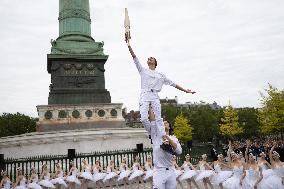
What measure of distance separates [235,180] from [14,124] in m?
67.7

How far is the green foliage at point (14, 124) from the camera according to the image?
67312 millimetres

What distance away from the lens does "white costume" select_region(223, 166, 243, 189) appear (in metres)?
9.56

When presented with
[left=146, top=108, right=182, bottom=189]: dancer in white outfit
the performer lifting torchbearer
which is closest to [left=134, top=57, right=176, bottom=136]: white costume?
the performer lifting torchbearer

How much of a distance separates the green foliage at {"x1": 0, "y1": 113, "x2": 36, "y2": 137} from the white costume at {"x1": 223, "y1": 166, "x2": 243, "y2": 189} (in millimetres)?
65494

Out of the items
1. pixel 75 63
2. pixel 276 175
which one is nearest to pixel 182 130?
pixel 75 63

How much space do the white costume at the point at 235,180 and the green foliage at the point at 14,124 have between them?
215 feet

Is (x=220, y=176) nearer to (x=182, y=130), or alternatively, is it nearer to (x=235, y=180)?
(x=235, y=180)

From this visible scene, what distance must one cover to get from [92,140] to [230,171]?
16.6 metres

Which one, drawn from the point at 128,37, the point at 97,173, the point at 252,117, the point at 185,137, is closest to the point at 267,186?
the point at 128,37

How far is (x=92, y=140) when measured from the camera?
2583 cm

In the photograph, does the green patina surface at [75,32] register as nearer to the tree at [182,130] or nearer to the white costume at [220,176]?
the white costume at [220,176]

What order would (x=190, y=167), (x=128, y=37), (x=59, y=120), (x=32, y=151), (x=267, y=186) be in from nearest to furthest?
(x=128, y=37) < (x=267, y=186) < (x=190, y=167) < (x=32, y=151) < (x=59, y=120)

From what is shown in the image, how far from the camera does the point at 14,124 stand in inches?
2726

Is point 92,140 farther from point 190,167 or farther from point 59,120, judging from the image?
point 190,167
